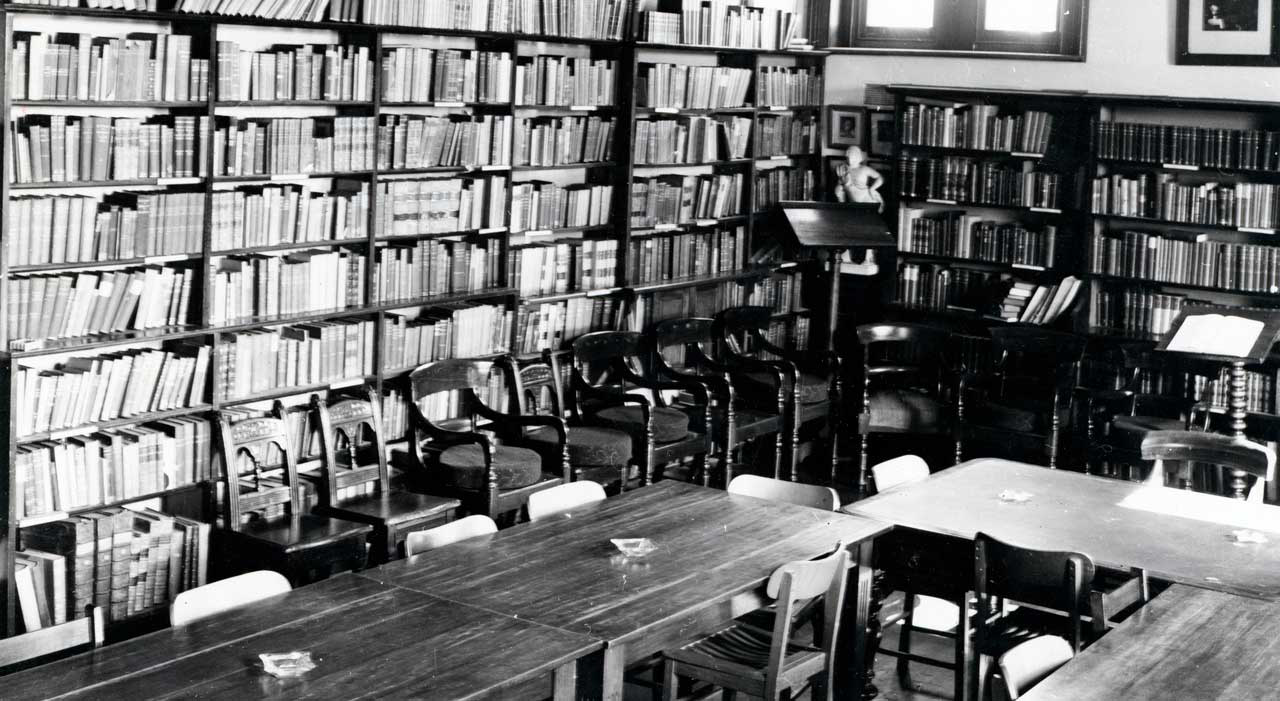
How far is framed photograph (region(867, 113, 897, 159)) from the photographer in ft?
31.1

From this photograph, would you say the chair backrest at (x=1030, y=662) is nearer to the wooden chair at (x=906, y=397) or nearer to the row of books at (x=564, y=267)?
the row of books at (x=564, y=267)

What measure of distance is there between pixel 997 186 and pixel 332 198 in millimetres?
4302

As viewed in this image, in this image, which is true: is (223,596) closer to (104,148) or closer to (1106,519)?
(104,148)

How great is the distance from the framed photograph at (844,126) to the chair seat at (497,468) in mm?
3954

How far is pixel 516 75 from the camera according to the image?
23.7 ft

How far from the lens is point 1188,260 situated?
828cm

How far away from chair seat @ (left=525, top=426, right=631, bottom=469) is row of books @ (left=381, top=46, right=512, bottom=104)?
164 cm

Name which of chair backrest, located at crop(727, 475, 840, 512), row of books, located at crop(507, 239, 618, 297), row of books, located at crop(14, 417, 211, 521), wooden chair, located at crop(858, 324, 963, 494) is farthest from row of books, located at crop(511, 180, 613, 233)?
chair backrest, located at crop(727, 475, 840, 512)

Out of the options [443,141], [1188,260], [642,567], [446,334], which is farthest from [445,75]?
[1188,260]

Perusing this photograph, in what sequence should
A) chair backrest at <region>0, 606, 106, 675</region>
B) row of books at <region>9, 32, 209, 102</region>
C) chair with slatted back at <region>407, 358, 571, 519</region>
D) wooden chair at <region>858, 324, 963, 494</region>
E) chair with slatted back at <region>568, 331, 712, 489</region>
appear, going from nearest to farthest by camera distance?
chair backrest at <region>0, 606, 106, 675</region>
row of books at <region>9, 32, 209, 102</region>
chair with slatted back at <region>407, 358, 571, 519</region>
chair with slatted back at <region>568, 331, 712, 489</region>
wooden chair at <region>858, 324, 963, 494</region>

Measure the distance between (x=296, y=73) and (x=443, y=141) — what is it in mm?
937

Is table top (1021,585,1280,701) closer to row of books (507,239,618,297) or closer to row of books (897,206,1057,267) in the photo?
row of books (507,239,618,297)

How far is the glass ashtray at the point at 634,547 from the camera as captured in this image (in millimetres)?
4480

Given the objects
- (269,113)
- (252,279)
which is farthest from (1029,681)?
(269,113)
